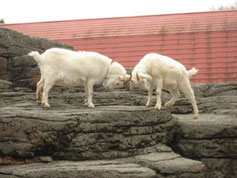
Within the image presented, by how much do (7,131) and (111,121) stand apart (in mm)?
2188

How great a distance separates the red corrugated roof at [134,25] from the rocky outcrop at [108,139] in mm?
5459

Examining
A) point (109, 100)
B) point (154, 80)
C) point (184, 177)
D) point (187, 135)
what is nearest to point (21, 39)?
point (109, 100)

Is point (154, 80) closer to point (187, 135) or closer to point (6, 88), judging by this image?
point (187, 135)

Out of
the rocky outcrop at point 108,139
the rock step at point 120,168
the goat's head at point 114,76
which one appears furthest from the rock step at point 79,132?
the goat's head at point 114,76

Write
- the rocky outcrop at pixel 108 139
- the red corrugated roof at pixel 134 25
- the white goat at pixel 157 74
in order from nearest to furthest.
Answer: the rocky outcrop at pixel 108 139, the white goat at pixel 157 74, the red corrugated roof at pixel 134 25

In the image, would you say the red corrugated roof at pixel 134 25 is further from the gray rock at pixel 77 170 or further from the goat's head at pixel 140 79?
the gray rock at pixel 77 170

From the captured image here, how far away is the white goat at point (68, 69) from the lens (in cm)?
883

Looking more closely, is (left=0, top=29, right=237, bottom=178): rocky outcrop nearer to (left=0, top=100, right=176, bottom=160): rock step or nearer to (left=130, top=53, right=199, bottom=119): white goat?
(left=0, top=100, right=176, bottom=160): rock step

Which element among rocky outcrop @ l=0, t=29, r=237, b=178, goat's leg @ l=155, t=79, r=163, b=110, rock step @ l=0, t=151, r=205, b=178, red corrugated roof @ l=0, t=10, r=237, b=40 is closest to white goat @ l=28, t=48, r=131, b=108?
rocky outcrop @ l=0, t=29, r=237, b=178

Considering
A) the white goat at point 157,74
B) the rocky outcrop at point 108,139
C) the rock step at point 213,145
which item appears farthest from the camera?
the rock step at point 213,145

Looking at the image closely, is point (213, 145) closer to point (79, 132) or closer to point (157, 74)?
point (157, 74)

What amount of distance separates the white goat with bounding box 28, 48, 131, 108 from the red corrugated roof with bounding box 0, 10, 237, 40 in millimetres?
6801

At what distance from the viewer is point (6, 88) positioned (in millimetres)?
10727

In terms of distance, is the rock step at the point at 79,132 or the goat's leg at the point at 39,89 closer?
the rock step at the point at 79,132
